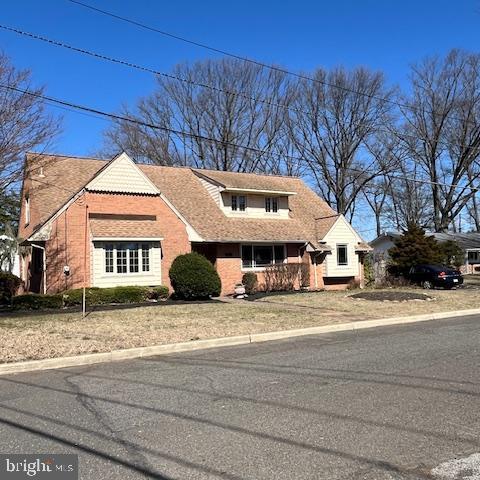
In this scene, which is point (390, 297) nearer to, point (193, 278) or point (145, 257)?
point (193, 278)

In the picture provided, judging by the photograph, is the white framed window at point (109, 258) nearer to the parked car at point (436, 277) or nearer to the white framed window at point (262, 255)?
the white framed window at point (262, 255)

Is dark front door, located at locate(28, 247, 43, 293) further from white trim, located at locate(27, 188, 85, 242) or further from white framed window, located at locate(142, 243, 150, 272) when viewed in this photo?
white framed window, located at locate(142, 243, 150, 272)

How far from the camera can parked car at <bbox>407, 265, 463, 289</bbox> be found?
3056cm

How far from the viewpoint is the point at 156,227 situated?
25453mm

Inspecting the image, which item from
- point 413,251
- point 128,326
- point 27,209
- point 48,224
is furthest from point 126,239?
point 413,251

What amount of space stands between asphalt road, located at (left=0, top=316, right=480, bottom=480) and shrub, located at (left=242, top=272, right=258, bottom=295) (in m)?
16.5

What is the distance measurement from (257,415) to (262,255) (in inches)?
891

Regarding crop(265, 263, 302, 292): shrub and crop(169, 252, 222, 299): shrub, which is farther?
crop(265, 263, 302, 292): shrub

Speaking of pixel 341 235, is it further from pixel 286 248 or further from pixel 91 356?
pixel 91 356

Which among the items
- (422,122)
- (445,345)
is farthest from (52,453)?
(422,122)

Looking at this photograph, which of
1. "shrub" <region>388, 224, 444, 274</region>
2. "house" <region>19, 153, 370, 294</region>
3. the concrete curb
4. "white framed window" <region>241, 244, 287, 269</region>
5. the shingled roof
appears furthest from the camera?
"shrub" <region>388, 224, 444, 274</region>

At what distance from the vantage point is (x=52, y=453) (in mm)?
5051

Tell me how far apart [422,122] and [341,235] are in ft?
84.4

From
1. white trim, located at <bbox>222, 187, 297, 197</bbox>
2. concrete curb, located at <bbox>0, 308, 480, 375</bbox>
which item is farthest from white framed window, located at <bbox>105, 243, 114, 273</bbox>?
concrete curb, located at <bbox>0, 308, 480, 375</bbox>
